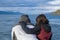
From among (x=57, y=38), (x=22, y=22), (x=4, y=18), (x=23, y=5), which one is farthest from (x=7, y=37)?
(x=22, y=22)

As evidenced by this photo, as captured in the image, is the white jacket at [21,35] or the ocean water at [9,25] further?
the ocean water at [9,25]

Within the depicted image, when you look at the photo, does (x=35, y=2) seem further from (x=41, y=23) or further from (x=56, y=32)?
(x=41, y=23)

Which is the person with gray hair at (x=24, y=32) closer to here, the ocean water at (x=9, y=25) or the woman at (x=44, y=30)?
the woman at (x=44, y=30)

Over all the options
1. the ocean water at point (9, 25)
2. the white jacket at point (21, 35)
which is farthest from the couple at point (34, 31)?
the ocean water at point (9, 25)

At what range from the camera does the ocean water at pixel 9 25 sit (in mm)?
5023

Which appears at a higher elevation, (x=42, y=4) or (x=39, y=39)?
(x=42, y=4)

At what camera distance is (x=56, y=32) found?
16.6 feet

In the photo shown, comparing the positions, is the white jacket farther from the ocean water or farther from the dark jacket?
the ocean water

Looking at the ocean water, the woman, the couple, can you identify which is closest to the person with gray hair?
the couple

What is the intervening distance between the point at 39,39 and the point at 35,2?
1.91 m

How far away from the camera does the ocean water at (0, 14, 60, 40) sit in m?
5.02

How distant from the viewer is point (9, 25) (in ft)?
16.7

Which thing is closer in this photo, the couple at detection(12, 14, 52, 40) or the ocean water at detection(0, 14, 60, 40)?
the couple at detection(12, 14, 52, 40)

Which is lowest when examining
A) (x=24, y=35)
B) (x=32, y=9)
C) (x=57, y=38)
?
(x=57, y=38)
